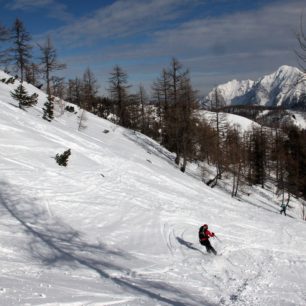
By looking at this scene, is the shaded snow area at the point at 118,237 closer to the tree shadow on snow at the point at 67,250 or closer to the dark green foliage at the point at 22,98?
the tree shadow on snow at the point at 67,250

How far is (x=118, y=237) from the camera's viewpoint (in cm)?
1388

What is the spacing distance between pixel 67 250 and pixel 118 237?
Answer: 9.54 ft

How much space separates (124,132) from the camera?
135 feet

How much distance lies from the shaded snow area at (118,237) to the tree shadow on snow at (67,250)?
4cm

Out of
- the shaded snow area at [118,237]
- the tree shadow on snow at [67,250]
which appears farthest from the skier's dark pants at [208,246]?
the tree shadow on snow at [67,250]

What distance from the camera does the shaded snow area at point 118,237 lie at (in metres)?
9.05

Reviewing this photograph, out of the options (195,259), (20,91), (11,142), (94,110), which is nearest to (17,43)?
Result: (20,91)

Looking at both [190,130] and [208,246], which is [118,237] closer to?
[208,246]

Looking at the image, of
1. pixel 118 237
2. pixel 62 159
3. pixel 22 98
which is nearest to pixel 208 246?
pixel 118 237

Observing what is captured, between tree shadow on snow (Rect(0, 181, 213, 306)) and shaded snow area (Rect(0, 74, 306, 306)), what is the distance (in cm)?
4

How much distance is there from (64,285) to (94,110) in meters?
52.5

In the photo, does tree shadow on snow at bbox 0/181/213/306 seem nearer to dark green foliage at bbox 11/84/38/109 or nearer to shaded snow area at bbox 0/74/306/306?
shaded snow area at bbox 0/74/306/306

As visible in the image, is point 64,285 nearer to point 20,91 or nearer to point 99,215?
point 99,215

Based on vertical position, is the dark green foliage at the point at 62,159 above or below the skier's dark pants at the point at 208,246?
above
